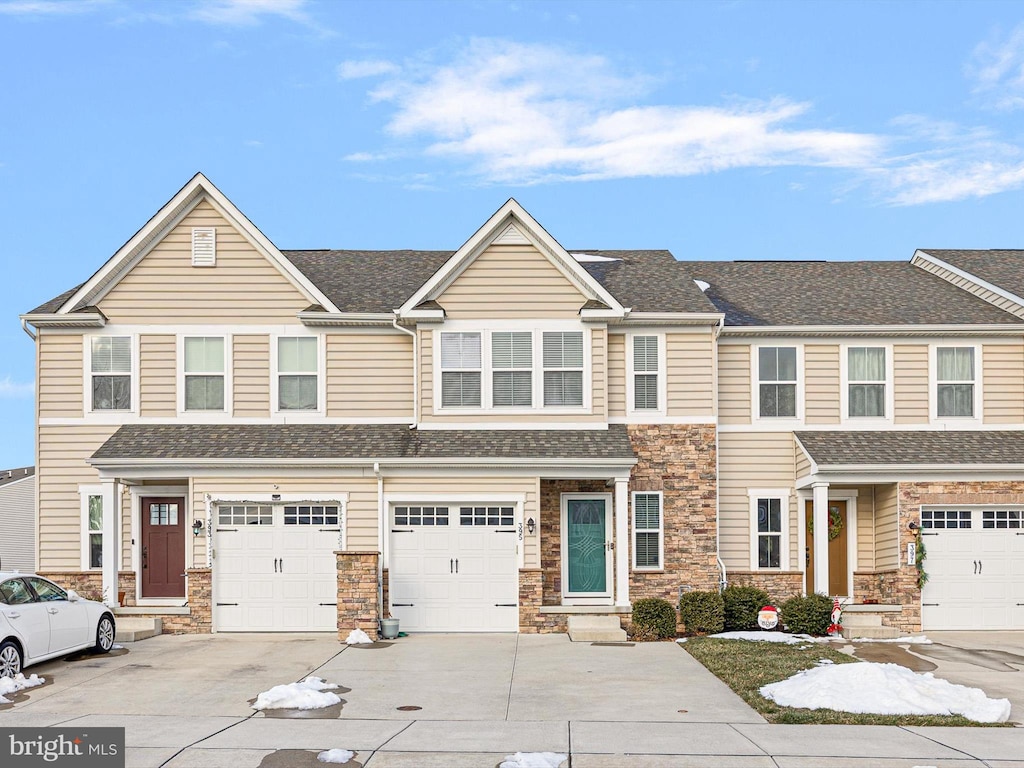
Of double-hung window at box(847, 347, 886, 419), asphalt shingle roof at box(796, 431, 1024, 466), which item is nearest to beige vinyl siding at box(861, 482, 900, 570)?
asphalt shingle roof at box(796, 431, 1024, 466)

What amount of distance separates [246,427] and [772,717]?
524 inches

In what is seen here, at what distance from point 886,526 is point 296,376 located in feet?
41.5

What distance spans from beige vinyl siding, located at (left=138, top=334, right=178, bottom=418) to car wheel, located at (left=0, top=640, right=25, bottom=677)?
7.92 metres

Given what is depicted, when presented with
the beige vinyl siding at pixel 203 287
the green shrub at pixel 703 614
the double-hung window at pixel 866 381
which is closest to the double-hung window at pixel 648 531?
the green shrub at pixel 703 614

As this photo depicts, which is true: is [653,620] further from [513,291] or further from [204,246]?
[204,246]

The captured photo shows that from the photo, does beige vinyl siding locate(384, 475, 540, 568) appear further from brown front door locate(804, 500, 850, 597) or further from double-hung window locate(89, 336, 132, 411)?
brown front door locate(804, 500, 850, 597)

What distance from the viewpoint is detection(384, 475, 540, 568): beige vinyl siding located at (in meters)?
21.8

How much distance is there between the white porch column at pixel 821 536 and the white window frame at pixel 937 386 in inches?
144

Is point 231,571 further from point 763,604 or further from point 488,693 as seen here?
point 763,604

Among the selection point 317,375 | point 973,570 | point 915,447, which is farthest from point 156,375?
point 973,570

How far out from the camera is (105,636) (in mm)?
18844

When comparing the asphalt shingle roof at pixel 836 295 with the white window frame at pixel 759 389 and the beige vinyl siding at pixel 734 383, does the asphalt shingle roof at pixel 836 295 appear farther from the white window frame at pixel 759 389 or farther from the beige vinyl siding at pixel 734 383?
the beige vinyl siding at pixel 734 383

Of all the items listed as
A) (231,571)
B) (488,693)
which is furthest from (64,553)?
(488,693)

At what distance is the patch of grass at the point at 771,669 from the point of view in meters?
13.1
